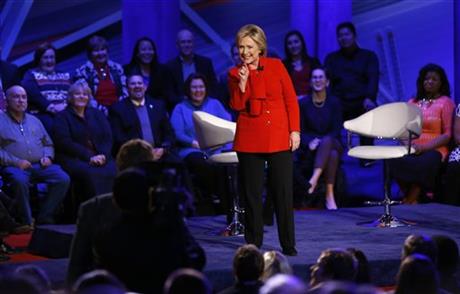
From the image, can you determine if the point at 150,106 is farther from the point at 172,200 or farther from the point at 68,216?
the point at 172,200

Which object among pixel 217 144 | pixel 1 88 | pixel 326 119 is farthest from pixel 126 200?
pixel 326 119

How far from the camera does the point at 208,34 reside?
1048 cm

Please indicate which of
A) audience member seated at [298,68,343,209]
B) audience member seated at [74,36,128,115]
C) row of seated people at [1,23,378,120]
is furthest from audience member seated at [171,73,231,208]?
audience member seated at [298,68,343,209]

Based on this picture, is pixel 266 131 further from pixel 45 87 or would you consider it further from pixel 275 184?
pixel 45 87

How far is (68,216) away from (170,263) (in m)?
4.67

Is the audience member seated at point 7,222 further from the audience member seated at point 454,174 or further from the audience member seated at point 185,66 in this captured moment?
the audience member seated at point 454,174

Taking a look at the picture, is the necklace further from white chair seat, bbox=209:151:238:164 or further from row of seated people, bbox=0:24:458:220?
white chair seat, bbox=209:151:238:164

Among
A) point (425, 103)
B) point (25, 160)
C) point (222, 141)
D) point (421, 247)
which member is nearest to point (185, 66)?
point (25, 160)

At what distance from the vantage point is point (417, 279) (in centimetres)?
356

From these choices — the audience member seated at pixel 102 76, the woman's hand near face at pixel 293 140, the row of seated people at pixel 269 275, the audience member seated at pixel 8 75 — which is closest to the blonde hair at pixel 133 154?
the row of seated people at pixel 269 275

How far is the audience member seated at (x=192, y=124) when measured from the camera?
8.76 meters

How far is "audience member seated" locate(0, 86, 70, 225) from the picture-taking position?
8086mm

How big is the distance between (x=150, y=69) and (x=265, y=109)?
3279 mm

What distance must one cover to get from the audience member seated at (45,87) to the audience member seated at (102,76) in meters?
0.26
